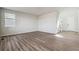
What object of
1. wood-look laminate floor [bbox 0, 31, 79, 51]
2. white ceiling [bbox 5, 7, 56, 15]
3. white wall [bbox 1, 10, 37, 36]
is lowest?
wood-look laminate floor [bbox 0, 31, 79, 51]

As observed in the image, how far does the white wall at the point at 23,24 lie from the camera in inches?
56.9

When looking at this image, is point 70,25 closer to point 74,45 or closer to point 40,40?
point 74,45

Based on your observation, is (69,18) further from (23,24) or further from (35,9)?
(23,24)

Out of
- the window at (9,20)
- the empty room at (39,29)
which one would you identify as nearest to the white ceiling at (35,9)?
the empty room at (39,29)

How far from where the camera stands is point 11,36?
145 cm

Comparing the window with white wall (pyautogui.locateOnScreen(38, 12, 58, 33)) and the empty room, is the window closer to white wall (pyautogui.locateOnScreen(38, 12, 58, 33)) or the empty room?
the empty room

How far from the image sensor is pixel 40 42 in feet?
4.88

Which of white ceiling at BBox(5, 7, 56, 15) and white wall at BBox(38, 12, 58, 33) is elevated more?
white ceiling at BBox(5, 7, 56, 15)

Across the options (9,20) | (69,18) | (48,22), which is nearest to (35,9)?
(48,22)

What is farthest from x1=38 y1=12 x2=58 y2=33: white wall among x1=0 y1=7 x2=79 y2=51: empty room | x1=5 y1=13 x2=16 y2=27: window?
x1=5 y1=13 x2=16 y2=27: window

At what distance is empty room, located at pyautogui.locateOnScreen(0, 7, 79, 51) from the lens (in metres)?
1.40
